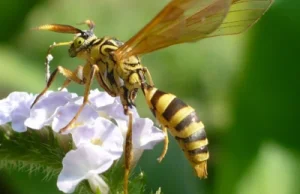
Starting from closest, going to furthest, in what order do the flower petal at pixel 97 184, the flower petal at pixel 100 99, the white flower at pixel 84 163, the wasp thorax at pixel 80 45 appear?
the white flower at pixel 84 163, the flower petal at pixel 97 184, the flower petal at pixel 100 99, the wasp thorax at pixel 80 45

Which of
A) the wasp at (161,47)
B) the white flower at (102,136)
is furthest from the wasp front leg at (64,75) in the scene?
the white flower at (102,136)

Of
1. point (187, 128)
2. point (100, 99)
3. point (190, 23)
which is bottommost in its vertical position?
point (187, 128)

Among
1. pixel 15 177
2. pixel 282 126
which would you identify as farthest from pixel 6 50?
pixel 282 126

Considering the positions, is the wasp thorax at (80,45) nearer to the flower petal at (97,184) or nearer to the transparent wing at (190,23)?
the transparent wing at (190,23)

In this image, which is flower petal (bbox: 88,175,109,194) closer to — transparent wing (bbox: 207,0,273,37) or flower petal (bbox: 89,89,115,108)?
flower petal (bbox: 89,89,115,108)

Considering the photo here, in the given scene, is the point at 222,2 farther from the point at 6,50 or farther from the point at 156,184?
the point at 6,50

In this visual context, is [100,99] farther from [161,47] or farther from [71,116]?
[161,47]

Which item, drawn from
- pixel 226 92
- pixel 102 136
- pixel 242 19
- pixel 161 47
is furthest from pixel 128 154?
pixel 226 92
